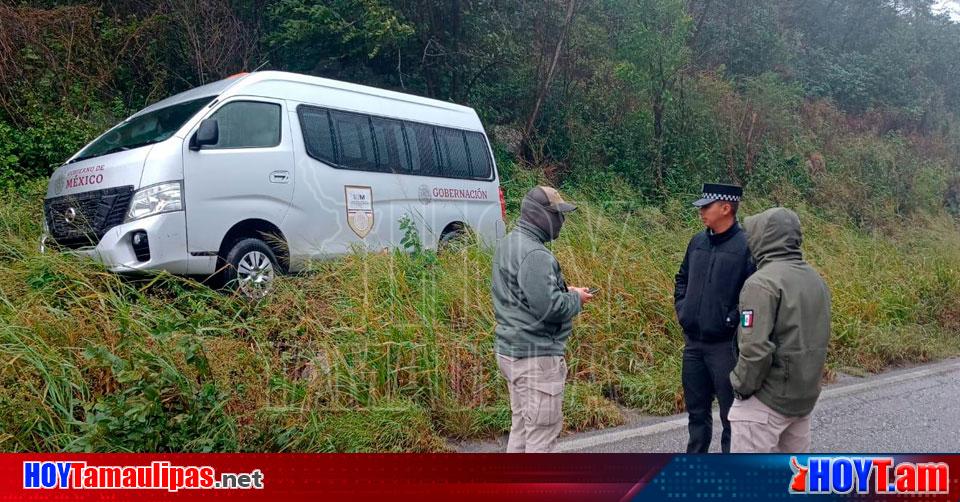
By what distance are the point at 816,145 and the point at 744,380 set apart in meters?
15.7

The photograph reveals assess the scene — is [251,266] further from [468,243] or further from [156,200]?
[468,243]

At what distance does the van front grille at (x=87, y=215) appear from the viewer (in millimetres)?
6055

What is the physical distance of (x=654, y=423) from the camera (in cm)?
557

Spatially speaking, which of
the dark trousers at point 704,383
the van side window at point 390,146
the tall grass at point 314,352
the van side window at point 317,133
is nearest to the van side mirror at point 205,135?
the van side window at point 317,133

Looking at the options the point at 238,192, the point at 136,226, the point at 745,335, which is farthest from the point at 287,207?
the point at 745,335

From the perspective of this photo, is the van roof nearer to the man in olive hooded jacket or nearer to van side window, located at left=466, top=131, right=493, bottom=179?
van side window, located at left=466, top=131, right=493, bottom=179

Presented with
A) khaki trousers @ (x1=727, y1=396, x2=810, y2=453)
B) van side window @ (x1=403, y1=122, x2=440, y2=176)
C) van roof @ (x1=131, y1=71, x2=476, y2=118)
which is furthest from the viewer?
van side window @ (x1=403, y1=122, x2=440, y2=176)

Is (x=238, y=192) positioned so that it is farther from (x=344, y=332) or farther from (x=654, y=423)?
(x=654, y=423)

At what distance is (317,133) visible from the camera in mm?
7508

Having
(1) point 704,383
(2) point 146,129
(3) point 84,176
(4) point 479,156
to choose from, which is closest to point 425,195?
(4) point 479,156

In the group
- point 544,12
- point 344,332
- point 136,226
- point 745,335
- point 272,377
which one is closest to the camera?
point 745,335

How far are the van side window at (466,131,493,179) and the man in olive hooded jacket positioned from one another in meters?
6.09

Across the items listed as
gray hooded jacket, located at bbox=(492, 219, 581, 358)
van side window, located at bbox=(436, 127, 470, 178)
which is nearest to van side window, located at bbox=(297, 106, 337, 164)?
van side window, located at bbox=(436, 127, 470, 178)

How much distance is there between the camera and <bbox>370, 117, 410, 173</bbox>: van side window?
8.12 m
